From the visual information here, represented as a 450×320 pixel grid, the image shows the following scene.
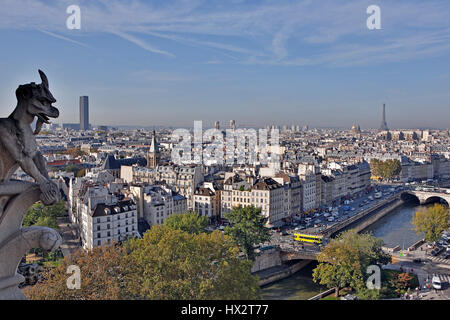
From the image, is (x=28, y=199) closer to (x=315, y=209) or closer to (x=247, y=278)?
(x=247, y=278)

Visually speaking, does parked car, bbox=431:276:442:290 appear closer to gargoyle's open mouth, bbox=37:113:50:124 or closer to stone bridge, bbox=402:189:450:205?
gargoyle's open mouth, bbox=37:113:50:124

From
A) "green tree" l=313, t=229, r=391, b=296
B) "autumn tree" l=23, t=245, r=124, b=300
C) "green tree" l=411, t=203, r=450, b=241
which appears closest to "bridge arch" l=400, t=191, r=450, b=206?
"green tree" l=411, t=203, r=450, b=241

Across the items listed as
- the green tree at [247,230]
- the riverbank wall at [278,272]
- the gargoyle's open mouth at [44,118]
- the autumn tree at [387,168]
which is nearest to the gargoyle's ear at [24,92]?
the gargoyle's open mouth at [44,118]

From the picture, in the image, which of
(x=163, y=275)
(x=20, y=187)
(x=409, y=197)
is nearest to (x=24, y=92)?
(x=20, y=187)

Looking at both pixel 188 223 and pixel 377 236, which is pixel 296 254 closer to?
pixel 188 223

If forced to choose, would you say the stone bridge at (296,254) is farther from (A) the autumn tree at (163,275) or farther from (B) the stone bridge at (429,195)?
(B) the stone bridge at (429,195)

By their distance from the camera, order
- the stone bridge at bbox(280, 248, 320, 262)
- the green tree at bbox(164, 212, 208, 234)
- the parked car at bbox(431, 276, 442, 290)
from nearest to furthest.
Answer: the parked car at bbox(431, 276, 442, 290) → the green tree at bbox(164, 212, 208, 234) → the stone bridge at bbox(280, 248, 320, 262)
